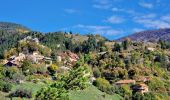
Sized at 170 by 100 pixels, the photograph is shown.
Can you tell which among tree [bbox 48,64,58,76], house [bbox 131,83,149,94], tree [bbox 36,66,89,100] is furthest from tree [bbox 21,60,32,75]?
tree [bbox 36,66,89,100]

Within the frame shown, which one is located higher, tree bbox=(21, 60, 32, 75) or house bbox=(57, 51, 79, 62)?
house bbox=(57, 51, 79, 62)

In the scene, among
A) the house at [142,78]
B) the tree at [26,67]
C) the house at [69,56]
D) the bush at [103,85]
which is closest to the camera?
the tree at [26,67]

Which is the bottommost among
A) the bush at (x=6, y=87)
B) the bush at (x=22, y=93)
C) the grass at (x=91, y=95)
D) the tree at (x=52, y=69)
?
the grass at (x=91, y=95)

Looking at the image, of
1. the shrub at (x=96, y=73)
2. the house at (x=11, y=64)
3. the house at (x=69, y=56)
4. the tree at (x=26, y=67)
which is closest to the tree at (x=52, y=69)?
the tree at (x=26, y=67)

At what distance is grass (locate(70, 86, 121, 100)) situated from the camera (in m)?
100

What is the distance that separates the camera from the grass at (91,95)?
100375mm

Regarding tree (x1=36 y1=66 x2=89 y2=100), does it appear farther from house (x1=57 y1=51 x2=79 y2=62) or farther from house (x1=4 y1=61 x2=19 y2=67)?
house (x1=57 y1=51 x2=79 y2=62)

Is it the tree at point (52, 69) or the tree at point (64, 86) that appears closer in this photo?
the tree at point (64, 86)

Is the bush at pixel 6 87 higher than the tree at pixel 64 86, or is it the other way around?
the tree at pixel 64 86

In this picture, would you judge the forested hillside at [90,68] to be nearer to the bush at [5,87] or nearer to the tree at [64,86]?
the bush at [5,87]

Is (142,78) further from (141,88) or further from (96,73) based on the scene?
(96,73)

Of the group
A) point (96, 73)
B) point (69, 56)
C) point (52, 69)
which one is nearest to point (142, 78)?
point (96, 73)

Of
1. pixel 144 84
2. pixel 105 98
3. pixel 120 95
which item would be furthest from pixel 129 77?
pixel 105 98

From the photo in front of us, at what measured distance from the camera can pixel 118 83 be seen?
12888 centimetres
